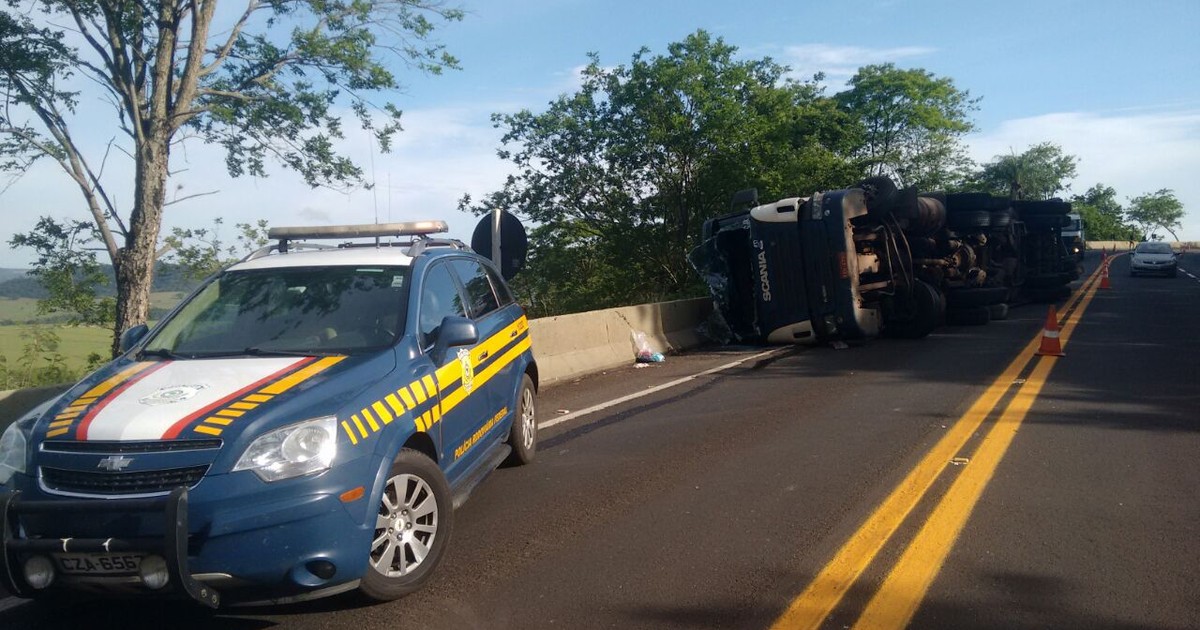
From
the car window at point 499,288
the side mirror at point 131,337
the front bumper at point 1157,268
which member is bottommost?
the front bumper at point 1157,268

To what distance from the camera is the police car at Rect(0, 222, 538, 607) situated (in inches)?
149

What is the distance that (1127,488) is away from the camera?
6285mm

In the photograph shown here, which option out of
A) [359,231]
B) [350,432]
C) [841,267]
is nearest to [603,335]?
[841,267]

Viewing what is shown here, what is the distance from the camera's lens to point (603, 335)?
14.6m

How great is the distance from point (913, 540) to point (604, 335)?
9598 millimetres

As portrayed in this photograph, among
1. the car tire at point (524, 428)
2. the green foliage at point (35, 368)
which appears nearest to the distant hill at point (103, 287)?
the green foliage at point (35, 368)

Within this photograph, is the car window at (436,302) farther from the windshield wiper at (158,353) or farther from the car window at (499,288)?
the windshield wiper at (158,353)

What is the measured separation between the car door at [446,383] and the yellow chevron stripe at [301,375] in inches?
20.5

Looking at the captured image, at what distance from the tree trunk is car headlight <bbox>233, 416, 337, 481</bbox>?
47.8 ft

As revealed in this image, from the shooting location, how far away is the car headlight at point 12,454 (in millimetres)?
4078

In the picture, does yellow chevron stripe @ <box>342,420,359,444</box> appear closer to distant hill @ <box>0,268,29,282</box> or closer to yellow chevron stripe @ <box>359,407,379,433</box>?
yellow chevron stripe @ <box>359,407,379,433</box>

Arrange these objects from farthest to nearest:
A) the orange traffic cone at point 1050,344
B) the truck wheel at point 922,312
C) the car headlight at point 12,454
Result: the truck wheel at point 922,312 < the orange traffic cone at point 1050,344 < the car headlight at point 12,454

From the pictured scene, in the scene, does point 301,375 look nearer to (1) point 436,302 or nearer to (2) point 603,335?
(1) point 436,302

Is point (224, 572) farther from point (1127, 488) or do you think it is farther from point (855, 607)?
point (1127, 488)
